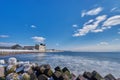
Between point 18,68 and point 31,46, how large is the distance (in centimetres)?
11111

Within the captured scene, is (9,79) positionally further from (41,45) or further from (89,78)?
(41,45)

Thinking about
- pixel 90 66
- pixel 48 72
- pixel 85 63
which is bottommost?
pixel 90 66

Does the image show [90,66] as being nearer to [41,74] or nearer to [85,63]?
[85,63]

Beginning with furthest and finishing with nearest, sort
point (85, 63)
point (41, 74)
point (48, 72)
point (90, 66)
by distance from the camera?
point (85, 63)
point (90, 66)
point (41, 74)
point (48, 72)

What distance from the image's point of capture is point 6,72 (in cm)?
895

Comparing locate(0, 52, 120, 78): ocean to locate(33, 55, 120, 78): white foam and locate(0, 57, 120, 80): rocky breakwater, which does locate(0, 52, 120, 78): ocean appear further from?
locate(0, 57, 120, 80): rocky breakwater

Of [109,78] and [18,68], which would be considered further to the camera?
[18,68]

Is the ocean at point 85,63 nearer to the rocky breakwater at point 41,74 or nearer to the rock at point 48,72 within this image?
the rocky breakwater at point 41,74

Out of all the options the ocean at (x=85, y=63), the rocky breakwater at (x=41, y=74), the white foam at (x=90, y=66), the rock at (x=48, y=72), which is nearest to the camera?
the rocky breakwater at (x=41, y=74)

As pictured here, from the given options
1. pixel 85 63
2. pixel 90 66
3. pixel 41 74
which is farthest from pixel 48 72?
pixel 85 63

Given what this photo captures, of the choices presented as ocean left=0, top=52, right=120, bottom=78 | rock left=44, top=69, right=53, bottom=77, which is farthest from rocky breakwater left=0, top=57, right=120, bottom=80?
ocean left=0, top=52, right=120, bottom=78

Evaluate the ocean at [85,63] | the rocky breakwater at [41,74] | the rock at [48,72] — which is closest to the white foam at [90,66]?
the ocean at [85,63]

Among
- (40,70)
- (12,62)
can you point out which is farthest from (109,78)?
(12,62)

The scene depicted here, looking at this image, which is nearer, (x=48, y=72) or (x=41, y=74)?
(x=48, y=72)
